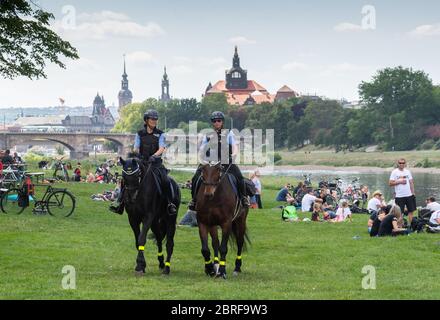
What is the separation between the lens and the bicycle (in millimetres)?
27484

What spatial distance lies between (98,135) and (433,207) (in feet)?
446

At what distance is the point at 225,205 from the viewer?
1590 cm

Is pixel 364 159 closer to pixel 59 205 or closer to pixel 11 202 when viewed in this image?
pixel 59 205

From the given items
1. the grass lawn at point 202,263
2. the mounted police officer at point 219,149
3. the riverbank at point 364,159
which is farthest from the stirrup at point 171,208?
the riverbank at point 364,159

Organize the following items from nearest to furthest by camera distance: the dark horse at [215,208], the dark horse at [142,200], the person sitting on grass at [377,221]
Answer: the dark horse at [215,208] → the dark horse at [142,200] → the person sitting on grass at [377,221]

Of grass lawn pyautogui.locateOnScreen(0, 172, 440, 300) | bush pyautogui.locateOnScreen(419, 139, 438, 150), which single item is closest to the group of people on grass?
grass lawn pyautogui.locateOnScreen(0, 172, 440, 300)

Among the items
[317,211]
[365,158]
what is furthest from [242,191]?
[365,158]

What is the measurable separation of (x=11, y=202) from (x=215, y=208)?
45.2ft

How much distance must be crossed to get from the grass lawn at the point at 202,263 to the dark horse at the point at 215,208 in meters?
0.43

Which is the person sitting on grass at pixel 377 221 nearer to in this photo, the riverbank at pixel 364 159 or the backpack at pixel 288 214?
the backpack at pixel 288 214

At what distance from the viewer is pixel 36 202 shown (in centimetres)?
2764

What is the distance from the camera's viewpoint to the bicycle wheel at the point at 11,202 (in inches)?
1085
